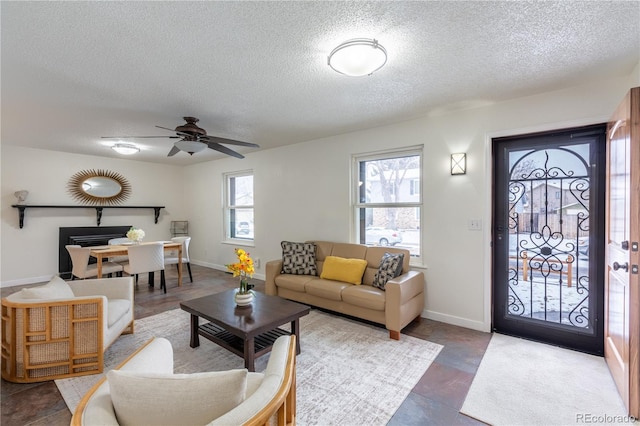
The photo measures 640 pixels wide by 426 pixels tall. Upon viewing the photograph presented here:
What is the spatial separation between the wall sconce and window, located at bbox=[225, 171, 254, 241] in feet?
12.5

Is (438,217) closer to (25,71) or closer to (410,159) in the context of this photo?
(410,159)

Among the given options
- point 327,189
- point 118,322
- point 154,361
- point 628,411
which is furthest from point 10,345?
point 628,411

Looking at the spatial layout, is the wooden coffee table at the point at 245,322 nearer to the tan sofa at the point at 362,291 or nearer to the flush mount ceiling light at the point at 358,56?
the tan sofa at the point at 362,291

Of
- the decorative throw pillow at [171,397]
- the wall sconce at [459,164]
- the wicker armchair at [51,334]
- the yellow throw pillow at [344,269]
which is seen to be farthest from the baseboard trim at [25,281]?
the wall sconce at [459,164]

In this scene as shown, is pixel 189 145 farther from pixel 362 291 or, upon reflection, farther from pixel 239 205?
pixel 239 205

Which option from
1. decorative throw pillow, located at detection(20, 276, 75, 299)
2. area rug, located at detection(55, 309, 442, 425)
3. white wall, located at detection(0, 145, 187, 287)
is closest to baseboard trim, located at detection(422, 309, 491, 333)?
area rug, located at detection(55, 309, 442, 425)

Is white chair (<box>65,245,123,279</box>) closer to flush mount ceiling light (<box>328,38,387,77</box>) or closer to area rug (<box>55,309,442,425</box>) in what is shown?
area rug (<box>55,309,442,425</box>)

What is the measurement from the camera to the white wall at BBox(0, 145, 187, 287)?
5.03 meters

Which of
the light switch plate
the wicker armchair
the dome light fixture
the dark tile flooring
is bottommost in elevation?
the dark tile flooring

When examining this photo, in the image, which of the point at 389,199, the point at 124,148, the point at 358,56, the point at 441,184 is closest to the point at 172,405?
the point at 358,56

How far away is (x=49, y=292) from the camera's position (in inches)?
92.6

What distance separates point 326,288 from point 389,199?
1505mm

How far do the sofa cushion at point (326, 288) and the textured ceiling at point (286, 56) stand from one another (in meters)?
2.04

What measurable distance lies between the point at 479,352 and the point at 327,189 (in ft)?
9.30
